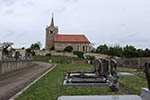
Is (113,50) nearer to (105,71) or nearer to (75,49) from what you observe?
(75,49)

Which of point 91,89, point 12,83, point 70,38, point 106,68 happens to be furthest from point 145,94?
point 70,38

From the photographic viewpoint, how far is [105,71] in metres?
12.5

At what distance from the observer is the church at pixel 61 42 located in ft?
283

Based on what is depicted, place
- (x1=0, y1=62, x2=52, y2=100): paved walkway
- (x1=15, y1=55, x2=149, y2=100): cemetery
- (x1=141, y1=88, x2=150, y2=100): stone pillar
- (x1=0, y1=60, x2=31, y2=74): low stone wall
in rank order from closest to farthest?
(x1=141, y1=88, x2=150, y2=100): stone pillar → (x1=15, y1=55, x2=149, y2=100): cemetery → (x1=0, y1=62, x2=52, y2=100): paved walkway → (x1=0, y1=60, x2=31, y2=74): low stone wall

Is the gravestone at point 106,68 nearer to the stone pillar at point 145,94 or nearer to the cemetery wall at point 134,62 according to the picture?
the stone pillar at point 145,94

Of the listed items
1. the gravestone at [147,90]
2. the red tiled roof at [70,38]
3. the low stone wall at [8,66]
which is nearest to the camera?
the gravestone at [147,90]

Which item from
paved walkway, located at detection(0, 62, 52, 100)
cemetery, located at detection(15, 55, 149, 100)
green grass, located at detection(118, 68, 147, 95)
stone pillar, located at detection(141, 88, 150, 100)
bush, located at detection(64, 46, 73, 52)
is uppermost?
bush, located at detection(64, 46, 73, 52)

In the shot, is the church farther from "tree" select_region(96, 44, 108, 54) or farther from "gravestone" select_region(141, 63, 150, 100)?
"gravestone" select_region(141, 63, 150, 100)

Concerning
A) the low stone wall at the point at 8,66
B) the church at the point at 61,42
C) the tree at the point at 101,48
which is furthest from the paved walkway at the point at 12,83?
the tree at the point at 101,48

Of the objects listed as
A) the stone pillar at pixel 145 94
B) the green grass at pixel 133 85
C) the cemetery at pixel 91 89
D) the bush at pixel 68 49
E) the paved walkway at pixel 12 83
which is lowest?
the paved walkway at pixel 12 83

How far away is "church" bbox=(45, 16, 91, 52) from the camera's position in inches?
3398

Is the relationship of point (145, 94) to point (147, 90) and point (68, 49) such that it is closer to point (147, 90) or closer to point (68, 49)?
point (147, 90)

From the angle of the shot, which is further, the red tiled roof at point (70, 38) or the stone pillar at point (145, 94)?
the red tiled roof at point (70, 38)

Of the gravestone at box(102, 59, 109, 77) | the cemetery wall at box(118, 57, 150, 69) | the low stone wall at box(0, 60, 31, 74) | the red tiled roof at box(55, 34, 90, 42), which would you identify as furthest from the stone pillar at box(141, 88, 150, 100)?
the red tiled roof at box(55, 34, 90, 42)
